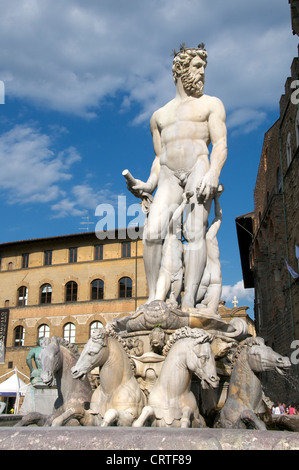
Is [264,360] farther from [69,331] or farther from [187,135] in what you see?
[69,331]

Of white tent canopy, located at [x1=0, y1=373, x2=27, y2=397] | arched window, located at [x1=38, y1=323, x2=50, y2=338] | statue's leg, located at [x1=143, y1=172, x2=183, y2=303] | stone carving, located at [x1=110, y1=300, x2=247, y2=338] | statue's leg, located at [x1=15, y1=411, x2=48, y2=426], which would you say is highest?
statue's leg, located at [x1=143, y1=172, x2=183, y2=303]

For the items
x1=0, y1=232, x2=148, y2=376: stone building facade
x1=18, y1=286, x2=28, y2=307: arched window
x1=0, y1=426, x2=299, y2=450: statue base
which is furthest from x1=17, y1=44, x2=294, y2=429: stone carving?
x1=18, y1=286, x2=28, y2=307: arched window

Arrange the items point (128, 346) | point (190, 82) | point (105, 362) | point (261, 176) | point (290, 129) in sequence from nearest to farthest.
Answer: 1. point (105, 362)
2. point (128, 346)
3. point (190, 82)
4. point (290, 129)
5. point (261, 176)

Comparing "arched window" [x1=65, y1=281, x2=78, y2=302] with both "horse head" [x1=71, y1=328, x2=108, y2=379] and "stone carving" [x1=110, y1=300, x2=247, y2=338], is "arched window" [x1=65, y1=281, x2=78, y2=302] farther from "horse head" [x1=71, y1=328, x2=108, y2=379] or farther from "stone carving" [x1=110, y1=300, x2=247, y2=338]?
"horse head" [x1=71, y1=328, x2=108, y2=379]

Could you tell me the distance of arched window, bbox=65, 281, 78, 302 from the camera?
4328 cm

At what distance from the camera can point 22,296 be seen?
4497cm

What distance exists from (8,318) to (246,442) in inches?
1692

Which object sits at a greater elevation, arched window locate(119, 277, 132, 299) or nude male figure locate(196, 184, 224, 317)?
arched window locate(119, 277, 132, 299)

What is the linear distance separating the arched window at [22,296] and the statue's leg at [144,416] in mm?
41549

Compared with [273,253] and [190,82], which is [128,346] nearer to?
[190,82]

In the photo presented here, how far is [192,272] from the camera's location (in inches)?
259

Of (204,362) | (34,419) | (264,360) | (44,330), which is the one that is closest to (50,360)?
(34,419)
